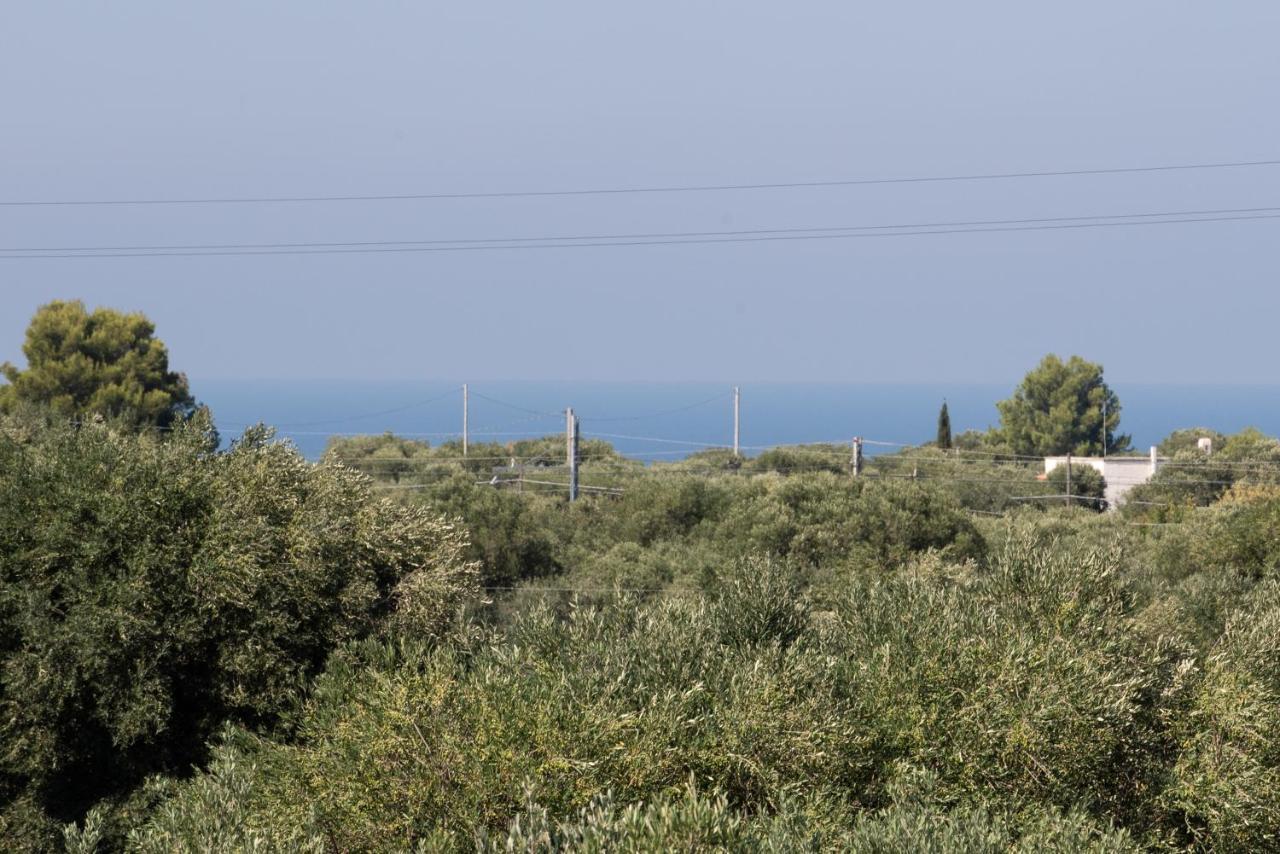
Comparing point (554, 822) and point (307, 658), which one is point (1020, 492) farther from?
point (554, 822)

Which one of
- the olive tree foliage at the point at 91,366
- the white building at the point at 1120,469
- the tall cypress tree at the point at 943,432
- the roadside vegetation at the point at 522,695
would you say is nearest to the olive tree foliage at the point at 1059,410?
the tall cypress tree at the point at 943,432

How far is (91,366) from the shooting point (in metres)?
46.8

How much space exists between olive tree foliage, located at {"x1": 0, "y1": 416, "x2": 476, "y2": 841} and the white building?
158 ft

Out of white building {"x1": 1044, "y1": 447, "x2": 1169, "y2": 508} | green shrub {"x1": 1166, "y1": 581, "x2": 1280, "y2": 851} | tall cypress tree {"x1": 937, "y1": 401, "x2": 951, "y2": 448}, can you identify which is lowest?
green shrub {"x1": 1166, "y1": 581, "x2": 1280, "y2": 851}

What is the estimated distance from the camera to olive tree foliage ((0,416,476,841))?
13539mm

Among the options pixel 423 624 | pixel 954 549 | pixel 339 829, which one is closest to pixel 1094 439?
pixel 954 549

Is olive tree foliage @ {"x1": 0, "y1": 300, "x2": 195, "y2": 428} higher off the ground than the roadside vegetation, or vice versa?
olive tree foliage @ {"x1": 0, "y1": 300, "x2": 195, "y2": 428}

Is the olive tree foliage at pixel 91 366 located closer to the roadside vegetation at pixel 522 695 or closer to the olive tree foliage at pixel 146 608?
the roadside vegetation at pixel 522 695

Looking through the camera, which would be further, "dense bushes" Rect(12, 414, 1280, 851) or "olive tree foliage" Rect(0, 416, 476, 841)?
"olive tree foliage" Rect(0, 416, 476, 841)

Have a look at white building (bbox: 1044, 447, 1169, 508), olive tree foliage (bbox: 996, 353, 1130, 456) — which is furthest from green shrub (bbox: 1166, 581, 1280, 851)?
olive tree foliage (bbox: 996, 353, 1130, 456)

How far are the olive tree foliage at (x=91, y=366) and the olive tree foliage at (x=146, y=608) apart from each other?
31.4m

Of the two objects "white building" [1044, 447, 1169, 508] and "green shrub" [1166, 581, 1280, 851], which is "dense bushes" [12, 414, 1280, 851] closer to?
"green shrub" [1166, 581, 1280, 851]

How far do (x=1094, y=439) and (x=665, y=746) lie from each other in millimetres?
71715

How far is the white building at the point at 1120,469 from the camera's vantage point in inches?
2306
